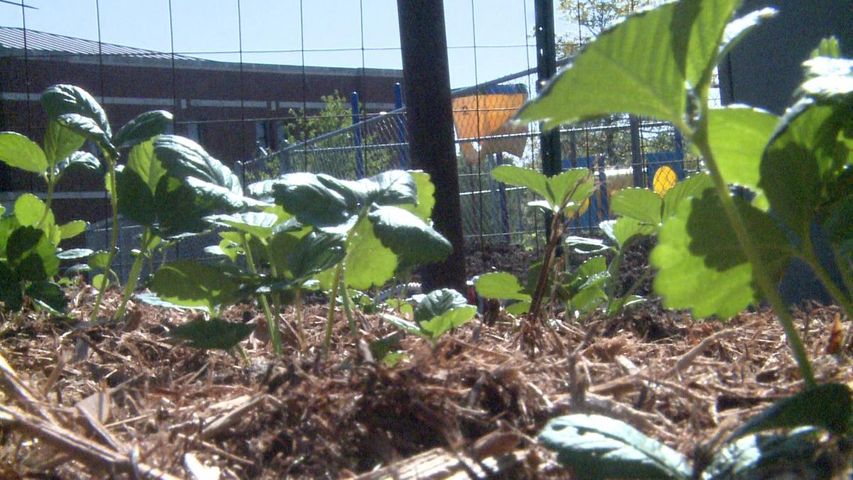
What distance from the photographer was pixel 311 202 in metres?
0.97

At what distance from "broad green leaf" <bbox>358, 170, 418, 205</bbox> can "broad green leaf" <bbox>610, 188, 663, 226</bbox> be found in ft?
0.95

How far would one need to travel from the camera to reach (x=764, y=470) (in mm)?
617

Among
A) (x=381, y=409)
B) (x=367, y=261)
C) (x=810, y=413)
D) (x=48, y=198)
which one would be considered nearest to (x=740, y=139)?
(x=810, y=413)

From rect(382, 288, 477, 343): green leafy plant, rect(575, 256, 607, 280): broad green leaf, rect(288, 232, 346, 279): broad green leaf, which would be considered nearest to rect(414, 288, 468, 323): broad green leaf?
rect(382, 288, 477, 343): green leafy plant

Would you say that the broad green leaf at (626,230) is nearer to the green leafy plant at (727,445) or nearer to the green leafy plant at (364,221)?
the green leafy plant at (364,221)

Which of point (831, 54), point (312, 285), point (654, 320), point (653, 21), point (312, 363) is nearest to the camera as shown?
point (653, 21)

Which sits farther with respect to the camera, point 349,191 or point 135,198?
point 135,198

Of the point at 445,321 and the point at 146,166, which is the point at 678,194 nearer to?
the point at 445,321

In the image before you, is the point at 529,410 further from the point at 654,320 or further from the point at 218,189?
the point at 654,320

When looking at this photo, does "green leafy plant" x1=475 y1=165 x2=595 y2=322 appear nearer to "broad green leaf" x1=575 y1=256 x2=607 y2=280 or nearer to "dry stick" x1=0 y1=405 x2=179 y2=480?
"broad green leaf" x1=575 y1=256 x2=607 y2=280

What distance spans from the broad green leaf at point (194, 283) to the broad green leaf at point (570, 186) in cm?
48

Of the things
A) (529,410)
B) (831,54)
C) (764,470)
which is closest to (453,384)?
(529,410)

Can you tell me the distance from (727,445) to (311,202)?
1.62 ft

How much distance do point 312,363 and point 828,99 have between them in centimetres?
54
